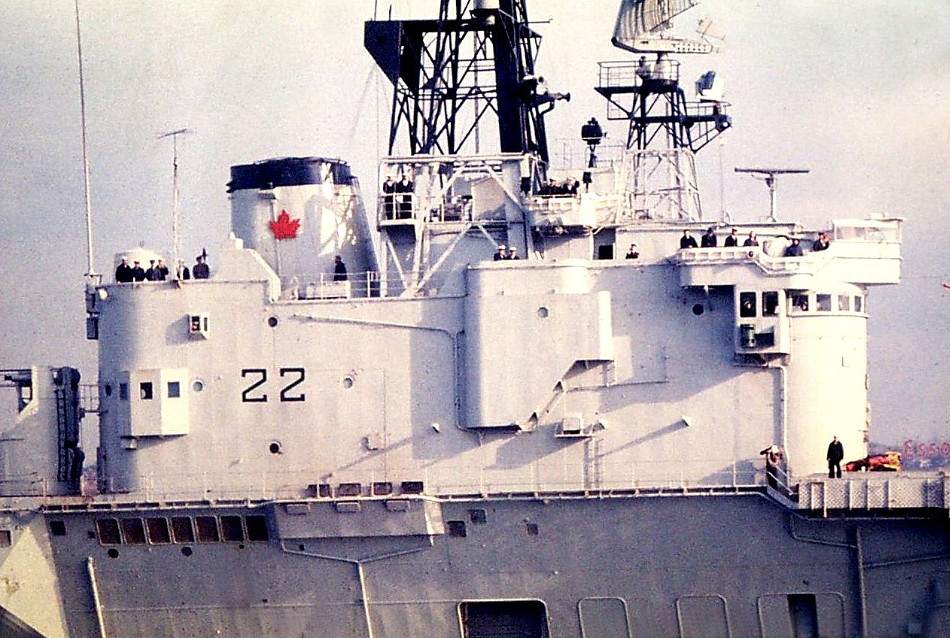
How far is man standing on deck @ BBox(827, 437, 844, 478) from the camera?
31688 mm

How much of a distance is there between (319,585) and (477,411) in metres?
4.14

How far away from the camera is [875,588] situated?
1251 inches

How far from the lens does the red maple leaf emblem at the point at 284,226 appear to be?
35.3 m

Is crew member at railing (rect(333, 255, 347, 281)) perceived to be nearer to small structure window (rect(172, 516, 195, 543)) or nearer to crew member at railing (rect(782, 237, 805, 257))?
small structure window (rect(172, 516, 195, 543))

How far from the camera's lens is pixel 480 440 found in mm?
33250

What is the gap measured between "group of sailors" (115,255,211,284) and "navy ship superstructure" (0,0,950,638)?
269 millimetres

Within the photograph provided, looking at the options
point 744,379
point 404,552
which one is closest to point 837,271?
point 744,379

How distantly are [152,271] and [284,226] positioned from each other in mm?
2594

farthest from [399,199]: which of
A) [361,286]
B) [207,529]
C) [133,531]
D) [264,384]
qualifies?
[133,531]

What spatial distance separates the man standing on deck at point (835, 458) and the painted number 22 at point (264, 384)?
9309mm

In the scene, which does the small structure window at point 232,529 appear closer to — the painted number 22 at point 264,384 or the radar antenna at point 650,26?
the painted number 22 at point 264,384

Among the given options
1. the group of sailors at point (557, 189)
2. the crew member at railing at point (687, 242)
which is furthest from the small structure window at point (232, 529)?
the crew member at railing at point (687, 242)

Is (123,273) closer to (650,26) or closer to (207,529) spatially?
(207,529)

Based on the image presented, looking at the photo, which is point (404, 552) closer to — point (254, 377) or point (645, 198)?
point (254, 377)
